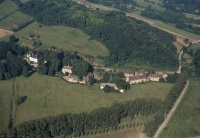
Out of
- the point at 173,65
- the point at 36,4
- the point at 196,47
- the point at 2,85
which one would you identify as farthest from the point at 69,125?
the point at 36,4

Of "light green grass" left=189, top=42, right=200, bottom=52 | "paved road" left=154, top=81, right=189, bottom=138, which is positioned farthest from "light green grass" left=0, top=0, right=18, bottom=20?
"paved road" left=154, top=81, right=189, bottom=138

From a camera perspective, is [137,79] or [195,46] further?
[195,46]

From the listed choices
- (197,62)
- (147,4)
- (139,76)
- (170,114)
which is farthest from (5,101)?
(147,4)

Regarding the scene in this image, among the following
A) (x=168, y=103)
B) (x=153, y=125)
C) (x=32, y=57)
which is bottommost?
(x=32, y=57)

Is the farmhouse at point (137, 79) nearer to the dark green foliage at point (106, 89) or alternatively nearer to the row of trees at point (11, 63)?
the dark green foliage at point (106, 89)

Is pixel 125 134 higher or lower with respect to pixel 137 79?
lower

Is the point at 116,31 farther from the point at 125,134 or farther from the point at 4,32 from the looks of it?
the point at 125,134
